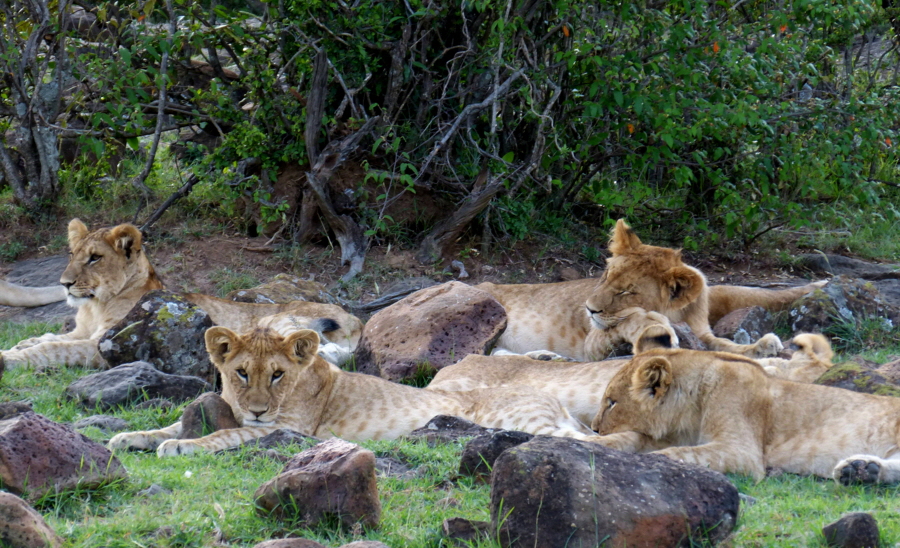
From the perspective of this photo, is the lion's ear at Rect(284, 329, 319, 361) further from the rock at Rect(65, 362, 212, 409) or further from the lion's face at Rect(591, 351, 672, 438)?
the lion's face at Rect(591, 351, 672, 438)

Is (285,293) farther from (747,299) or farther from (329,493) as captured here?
(329,493)

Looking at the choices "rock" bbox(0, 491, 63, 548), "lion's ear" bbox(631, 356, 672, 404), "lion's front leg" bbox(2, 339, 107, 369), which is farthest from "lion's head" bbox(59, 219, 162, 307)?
"rock" bbox(0, 491, 63, 548)

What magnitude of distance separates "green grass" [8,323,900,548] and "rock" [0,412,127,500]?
55mm

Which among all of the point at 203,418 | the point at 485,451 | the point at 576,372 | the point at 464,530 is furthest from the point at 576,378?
the point at 464,530

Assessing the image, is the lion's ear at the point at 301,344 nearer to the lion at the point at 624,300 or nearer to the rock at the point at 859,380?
the lion at the point at 624,300

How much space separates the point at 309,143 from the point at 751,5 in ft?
16.5

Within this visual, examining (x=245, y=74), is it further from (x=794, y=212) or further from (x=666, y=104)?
(x=794, y=212)

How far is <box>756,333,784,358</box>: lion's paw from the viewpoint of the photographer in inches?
273

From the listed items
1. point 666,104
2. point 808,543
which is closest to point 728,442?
point 808,543

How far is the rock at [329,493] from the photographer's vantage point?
133 inches

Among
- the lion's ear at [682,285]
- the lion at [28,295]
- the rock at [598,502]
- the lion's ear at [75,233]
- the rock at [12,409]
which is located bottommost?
the lion at [28,295]

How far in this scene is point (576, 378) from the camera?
19.4ft

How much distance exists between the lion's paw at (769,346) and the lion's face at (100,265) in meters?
4.69

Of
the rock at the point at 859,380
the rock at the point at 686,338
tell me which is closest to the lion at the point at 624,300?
the rock at the point at 686,338
